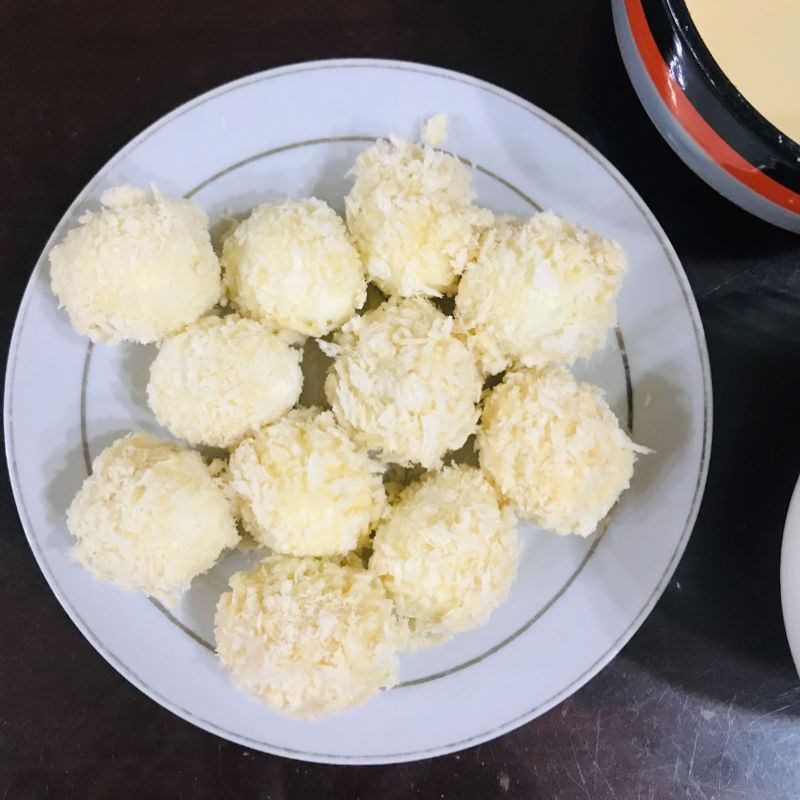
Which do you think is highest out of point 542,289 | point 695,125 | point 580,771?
point 695,125

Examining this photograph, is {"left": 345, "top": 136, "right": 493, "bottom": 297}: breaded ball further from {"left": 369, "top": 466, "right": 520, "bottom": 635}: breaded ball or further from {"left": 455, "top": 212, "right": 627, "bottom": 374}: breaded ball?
{"left": 369, "top": 466, "right": 520, "bottom": 635}: breaded ball

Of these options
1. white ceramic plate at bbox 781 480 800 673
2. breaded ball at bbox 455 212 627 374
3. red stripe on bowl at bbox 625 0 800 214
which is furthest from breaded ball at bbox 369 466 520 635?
red stripe on bowl at bbox 625 0 800 214

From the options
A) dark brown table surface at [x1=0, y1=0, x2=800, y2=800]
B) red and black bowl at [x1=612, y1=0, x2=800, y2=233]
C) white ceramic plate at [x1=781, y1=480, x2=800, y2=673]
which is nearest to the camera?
red and black bowl at [x1=612, y1=0, x2=800, y2=233]

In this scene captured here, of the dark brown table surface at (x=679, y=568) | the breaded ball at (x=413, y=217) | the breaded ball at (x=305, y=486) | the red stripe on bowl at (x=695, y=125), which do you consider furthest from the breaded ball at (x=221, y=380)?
the red stripe on bowl at (x=695, y=125)

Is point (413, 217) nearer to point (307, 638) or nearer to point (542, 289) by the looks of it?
point (542, 289)

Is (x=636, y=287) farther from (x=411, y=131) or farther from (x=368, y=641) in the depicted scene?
(x=368, y=641)

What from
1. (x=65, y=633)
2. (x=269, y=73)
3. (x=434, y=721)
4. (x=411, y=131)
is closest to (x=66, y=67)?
(x=269, y=73)

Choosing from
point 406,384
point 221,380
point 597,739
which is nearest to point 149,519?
point 221,380
